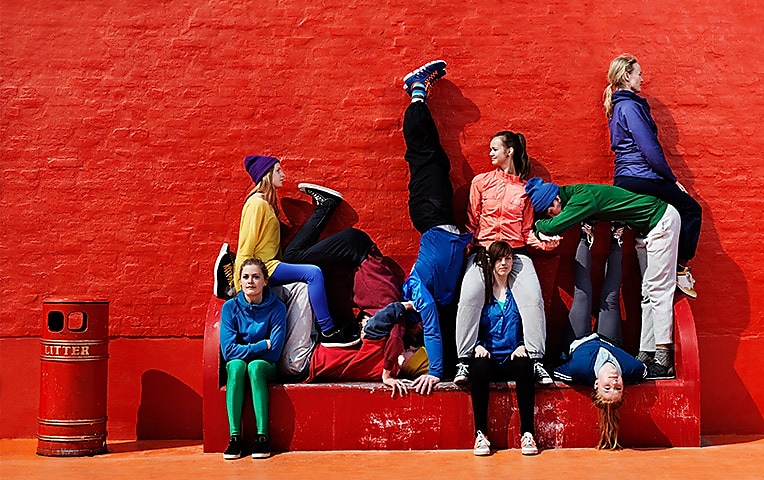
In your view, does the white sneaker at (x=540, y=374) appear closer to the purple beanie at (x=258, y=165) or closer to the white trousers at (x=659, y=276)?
the white trousers at (x=659, y=276)

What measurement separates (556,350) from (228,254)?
2.80 m

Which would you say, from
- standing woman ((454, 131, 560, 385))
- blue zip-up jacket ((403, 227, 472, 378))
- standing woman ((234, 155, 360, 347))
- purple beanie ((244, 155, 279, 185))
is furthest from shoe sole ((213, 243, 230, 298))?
standing woman ((454, 131, 560, 385))

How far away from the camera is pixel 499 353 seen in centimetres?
698

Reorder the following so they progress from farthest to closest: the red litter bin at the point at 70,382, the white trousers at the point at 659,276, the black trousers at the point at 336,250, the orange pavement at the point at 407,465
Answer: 1. the black trousers at the point at 336,250
2. the white trousers at the point at 659,276
3. the red litter bin at the point at 70,382
4. the orange pavement at the point at 407,465

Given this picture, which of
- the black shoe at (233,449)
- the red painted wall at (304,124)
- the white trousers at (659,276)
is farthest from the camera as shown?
the red painted wall at (304,124)

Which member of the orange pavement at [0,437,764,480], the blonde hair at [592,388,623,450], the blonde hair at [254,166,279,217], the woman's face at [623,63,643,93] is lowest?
the orange pavement at [0,437,764,480]

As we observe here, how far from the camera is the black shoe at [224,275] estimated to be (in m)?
7.35

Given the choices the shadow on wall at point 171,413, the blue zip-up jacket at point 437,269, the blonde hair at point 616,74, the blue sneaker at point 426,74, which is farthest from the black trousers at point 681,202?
the shadow on wall at point 171,413

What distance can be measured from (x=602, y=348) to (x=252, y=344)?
8.55ft

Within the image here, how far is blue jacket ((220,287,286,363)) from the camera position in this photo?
22.4ft

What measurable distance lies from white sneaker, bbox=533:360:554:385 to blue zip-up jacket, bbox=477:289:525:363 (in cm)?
20

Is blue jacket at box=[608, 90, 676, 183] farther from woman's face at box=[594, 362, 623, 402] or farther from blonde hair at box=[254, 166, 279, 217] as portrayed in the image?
blonde hair at box=[254, 166, 279, 217]

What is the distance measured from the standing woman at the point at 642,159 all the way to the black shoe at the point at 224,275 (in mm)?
3228

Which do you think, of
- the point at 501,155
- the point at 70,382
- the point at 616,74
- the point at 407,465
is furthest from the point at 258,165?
the point at 616,74
